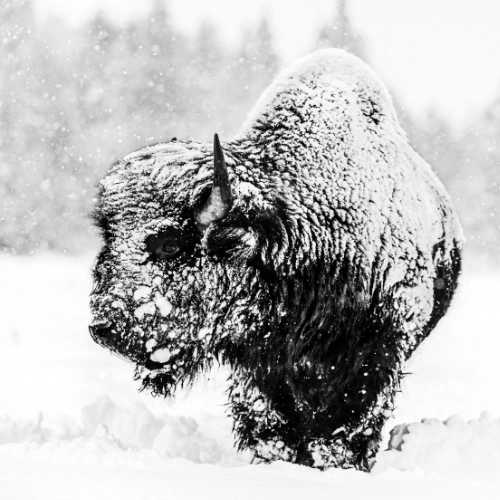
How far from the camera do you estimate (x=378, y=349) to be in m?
3.65

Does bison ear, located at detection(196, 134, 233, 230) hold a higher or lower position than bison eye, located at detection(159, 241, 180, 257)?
higher

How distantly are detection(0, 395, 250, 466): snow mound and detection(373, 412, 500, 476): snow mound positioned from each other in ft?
2.92

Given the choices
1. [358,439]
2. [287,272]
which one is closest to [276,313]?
[287,272]

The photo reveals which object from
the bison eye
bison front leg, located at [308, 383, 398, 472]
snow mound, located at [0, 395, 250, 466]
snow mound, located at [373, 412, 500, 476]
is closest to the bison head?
the bison eye

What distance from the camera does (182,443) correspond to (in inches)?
157

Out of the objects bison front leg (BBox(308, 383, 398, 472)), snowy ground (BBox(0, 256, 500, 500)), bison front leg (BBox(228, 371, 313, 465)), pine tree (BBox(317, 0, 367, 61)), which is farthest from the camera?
pine tree (BBox(317, 0, 367, 61))

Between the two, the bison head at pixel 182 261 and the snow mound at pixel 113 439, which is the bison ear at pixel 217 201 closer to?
the bison head at pixel 182 261

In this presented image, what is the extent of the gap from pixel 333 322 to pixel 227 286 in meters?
0.59

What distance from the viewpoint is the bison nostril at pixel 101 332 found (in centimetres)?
322

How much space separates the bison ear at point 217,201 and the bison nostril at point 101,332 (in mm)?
689

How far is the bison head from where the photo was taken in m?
3.39

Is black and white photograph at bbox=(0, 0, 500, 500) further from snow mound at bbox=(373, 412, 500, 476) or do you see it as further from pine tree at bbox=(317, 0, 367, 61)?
pine tree at bbox=(317, 0, 367, 61)

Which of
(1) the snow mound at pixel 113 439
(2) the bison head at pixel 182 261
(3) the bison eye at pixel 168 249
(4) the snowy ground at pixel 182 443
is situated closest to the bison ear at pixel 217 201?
(2) the bison head at pixel 182 261

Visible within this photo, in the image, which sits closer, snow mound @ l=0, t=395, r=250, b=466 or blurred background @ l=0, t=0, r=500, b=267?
snow mound @ l=0, t=395, r=250, b=466
